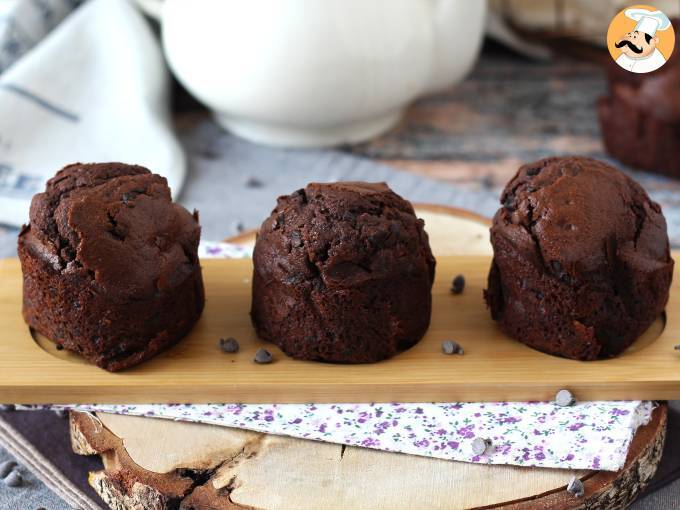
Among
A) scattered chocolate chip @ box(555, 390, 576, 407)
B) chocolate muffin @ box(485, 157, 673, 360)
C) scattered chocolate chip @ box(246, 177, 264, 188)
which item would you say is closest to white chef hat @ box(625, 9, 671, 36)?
chocolate muffin @ box(485, 157, 673, 360)

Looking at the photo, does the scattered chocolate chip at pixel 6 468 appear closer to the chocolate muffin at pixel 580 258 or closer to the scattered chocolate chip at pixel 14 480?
the scattered chocolate chip at pixel 14 480

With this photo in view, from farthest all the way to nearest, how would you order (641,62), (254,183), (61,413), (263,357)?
(254,183)
(61,413)
(263,357)
(641,62)

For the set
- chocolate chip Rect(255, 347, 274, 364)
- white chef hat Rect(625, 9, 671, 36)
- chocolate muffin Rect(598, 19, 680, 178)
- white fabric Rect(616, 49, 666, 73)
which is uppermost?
white chef hat Rect(625, 9, 671, 36)

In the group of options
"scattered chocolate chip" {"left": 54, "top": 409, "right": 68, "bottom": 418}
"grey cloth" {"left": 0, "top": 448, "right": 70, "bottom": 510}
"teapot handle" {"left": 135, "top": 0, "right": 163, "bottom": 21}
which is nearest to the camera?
"grey cloth" {"left": 0, "top": 448, "right": 70, "bottom": 510}

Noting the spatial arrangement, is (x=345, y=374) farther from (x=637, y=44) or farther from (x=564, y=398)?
(x=637, y=44)

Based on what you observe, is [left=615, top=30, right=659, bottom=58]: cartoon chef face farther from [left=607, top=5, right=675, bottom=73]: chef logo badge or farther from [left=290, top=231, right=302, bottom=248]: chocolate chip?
[left=290, top=231, right=302, bottom=248]: chocolate chip

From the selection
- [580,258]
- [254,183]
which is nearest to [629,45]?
[580,258]
